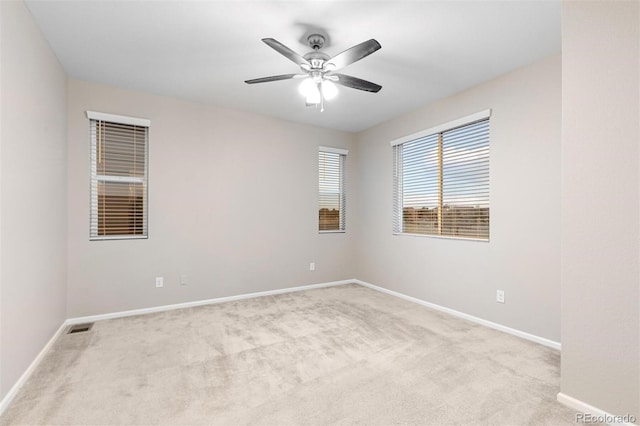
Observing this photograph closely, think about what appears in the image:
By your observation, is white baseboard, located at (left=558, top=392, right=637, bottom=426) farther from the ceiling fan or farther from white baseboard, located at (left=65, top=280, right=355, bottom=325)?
white baseboard, located at (left=65, top=280, right=355, bottom=325)

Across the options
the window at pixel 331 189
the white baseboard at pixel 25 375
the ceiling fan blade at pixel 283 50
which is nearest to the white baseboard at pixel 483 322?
the window at pixel 331 189

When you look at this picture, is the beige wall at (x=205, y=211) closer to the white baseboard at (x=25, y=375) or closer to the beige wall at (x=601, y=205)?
the white baseboard at (x=25, y=375)

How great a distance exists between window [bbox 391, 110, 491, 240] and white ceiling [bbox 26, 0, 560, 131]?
0.55 metres

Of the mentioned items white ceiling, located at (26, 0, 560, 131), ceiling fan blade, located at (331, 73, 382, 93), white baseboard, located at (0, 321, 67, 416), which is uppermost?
white ceiling, located at (26, 0, 560, 131)

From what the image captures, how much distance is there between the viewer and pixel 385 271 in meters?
4.62

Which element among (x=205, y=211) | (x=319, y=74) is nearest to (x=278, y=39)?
(x=319, y=74)

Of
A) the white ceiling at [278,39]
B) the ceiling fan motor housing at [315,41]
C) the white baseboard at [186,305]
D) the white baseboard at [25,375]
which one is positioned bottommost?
the white baseboard at [186,305]

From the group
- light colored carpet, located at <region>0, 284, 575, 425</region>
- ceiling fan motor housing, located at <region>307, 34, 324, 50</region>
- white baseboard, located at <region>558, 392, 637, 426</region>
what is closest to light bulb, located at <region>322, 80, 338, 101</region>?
ceiling fan motor housing, located at <region>307, 34, 324, 50</region>

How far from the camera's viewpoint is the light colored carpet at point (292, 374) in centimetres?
174

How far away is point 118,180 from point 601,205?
14.3 ft

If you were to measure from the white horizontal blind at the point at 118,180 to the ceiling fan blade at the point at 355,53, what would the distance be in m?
2.64

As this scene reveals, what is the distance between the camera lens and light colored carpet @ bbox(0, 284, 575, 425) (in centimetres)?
174

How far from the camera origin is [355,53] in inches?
83.1

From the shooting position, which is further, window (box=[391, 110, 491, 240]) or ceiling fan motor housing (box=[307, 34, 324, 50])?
window (box=[391, 110, 491, 240])
